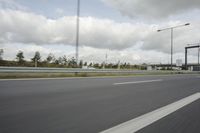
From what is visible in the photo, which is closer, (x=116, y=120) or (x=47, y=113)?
(x=116, y=120)

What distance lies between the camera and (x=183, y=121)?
4223 mm

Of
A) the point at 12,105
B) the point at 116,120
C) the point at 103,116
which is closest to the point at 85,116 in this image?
the point at 103,116

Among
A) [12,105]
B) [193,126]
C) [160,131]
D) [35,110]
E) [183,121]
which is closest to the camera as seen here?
[160,131]

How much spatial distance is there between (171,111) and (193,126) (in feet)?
3.95

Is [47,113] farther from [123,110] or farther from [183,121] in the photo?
[183,121]

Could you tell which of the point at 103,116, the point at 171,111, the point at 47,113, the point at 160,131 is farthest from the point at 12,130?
the point at 171,111

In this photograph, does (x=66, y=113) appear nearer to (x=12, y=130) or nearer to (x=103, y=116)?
(x=103, y=116)

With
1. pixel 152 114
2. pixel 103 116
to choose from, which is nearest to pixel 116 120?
pixel 103 116

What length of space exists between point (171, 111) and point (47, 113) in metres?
2.91

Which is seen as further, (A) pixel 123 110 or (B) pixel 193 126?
(A) pixel 123 110

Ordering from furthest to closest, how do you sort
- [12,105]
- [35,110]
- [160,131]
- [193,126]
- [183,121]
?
[12,105] < [35,110] < [183,121] < [193,126] < [160,131]

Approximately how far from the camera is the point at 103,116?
14.3 ft

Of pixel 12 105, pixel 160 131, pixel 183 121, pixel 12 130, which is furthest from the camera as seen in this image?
pixel 12 105

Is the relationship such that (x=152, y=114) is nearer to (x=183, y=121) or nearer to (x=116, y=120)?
(x=183, y=121)
